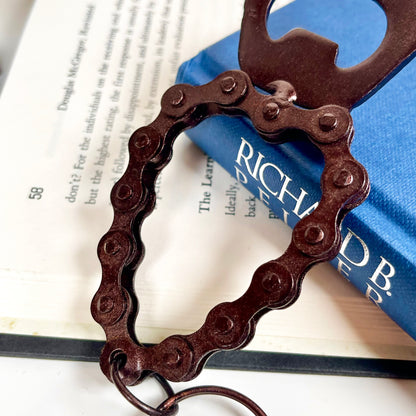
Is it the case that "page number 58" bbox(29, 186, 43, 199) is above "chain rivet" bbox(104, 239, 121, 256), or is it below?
below

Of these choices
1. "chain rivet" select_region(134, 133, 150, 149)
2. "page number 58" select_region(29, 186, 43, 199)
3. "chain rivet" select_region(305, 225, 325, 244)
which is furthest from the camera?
"page number 58" select_region(29, 186, 43, 199)

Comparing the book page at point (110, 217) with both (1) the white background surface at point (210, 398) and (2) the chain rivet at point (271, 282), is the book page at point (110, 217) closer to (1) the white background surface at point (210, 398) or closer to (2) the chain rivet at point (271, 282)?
(1) the white background surface at point (210, 398)

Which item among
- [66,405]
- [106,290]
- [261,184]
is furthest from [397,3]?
[66,405]

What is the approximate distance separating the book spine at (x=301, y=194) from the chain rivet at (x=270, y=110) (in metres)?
0.07

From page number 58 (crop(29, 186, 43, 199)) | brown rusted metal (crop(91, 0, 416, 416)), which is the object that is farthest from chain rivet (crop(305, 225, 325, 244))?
page number 58 (crop(29, 186, 43, 199))

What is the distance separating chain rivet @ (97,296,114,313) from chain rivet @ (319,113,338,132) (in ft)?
0.81

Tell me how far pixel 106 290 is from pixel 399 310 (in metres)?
0.29

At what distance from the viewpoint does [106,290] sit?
0.47m

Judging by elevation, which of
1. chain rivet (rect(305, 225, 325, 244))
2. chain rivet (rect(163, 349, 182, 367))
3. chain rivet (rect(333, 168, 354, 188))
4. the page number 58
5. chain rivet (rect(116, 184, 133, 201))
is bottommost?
the page number 58

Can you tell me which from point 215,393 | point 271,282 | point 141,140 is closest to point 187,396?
point 215,393

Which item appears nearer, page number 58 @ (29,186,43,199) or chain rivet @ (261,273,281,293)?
chain rivet @ (261,273,281,293)

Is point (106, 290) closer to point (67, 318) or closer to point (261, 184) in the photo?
point (67, 318)

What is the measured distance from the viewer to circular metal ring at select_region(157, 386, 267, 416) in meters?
0.47

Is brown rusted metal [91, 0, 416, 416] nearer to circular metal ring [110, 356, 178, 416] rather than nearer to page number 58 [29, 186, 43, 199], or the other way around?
circular metal ring [110, 356, 178, 416]
